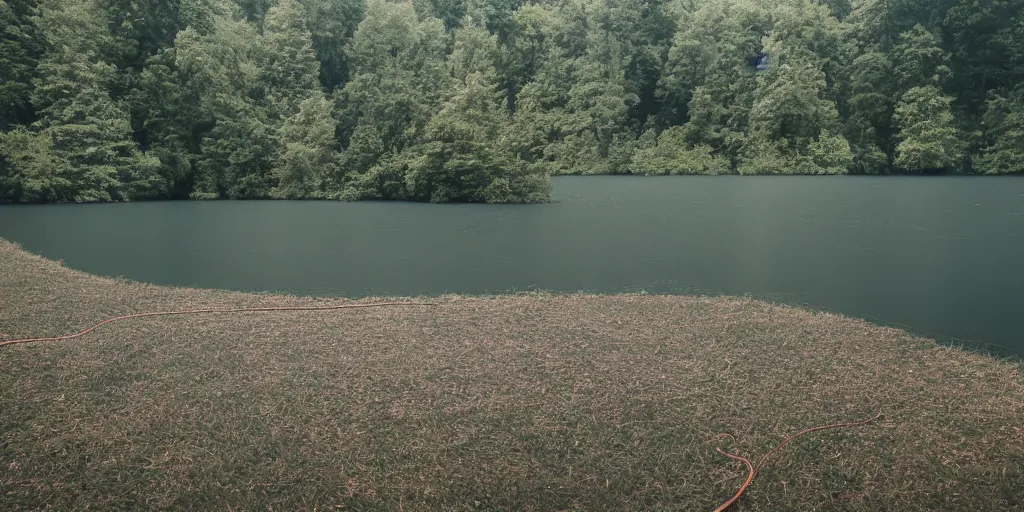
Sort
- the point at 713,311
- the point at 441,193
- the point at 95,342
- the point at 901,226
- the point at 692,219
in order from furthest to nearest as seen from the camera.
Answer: the point at 441,193
the point at 692,219
the point at 901,226
the point at 713,311
the point at 95,342

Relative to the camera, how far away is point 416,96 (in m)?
18.5

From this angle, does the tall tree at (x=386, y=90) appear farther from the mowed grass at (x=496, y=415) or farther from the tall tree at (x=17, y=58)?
the mowed grass at (x=496, y=415)

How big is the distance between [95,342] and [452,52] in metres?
15.6

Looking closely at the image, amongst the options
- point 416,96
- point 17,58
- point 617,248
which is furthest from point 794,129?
point 17,58

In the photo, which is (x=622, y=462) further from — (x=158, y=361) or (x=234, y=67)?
(x=234, y=67)

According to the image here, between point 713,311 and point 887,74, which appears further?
point 887,74

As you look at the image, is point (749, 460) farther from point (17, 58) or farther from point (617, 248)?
point (17, 58)

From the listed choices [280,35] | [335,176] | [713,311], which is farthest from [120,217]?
[713,311]

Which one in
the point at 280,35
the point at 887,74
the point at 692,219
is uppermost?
the point at 280,35

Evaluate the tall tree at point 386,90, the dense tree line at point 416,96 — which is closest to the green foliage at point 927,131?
the dense tree line at point 416,96

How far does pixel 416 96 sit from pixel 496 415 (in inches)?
626

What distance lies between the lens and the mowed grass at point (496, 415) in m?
3.04

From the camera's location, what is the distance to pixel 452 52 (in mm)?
19328

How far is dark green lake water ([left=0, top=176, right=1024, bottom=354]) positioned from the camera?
23.6ft
